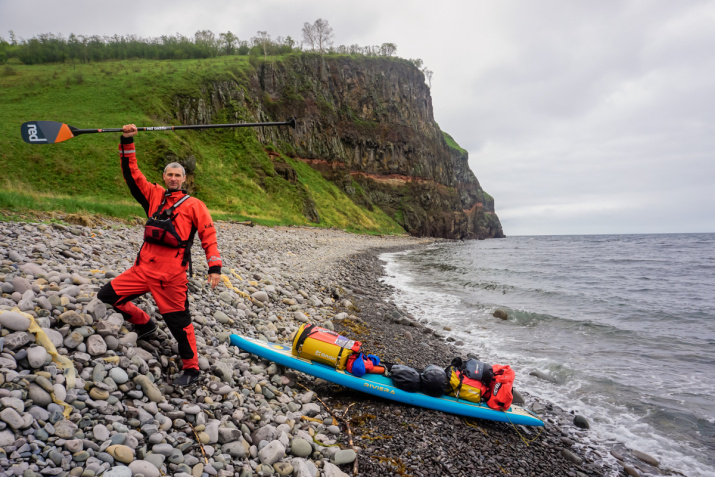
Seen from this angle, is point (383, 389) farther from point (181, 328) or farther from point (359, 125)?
point (359, 125)

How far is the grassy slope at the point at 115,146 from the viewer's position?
910 inches

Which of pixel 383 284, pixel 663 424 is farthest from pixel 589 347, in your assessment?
pixel 383 284

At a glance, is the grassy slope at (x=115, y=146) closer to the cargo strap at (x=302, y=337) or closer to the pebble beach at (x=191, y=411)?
the pebble beach at (x=191, y=411)

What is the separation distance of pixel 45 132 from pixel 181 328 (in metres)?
4.30

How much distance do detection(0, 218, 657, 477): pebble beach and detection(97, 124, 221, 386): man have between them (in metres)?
0.22

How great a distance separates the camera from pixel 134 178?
459 cm

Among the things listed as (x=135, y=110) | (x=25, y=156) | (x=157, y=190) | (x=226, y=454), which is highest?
(x=135, y=110)

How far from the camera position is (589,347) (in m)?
10.1

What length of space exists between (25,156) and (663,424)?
115ft

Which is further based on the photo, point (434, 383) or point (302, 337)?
point (302, 337)

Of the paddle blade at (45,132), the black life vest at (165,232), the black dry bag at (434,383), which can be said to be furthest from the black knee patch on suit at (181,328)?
the paddle blade at (45,132)

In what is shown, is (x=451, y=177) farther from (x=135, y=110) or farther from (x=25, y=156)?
(x=25, y=156)

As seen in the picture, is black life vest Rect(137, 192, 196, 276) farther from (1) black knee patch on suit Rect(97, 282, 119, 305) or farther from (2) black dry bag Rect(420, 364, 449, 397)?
(2) black dry bag Rect(420, 364, 449, 397)

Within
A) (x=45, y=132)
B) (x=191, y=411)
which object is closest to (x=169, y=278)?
(x=191, y=411)
